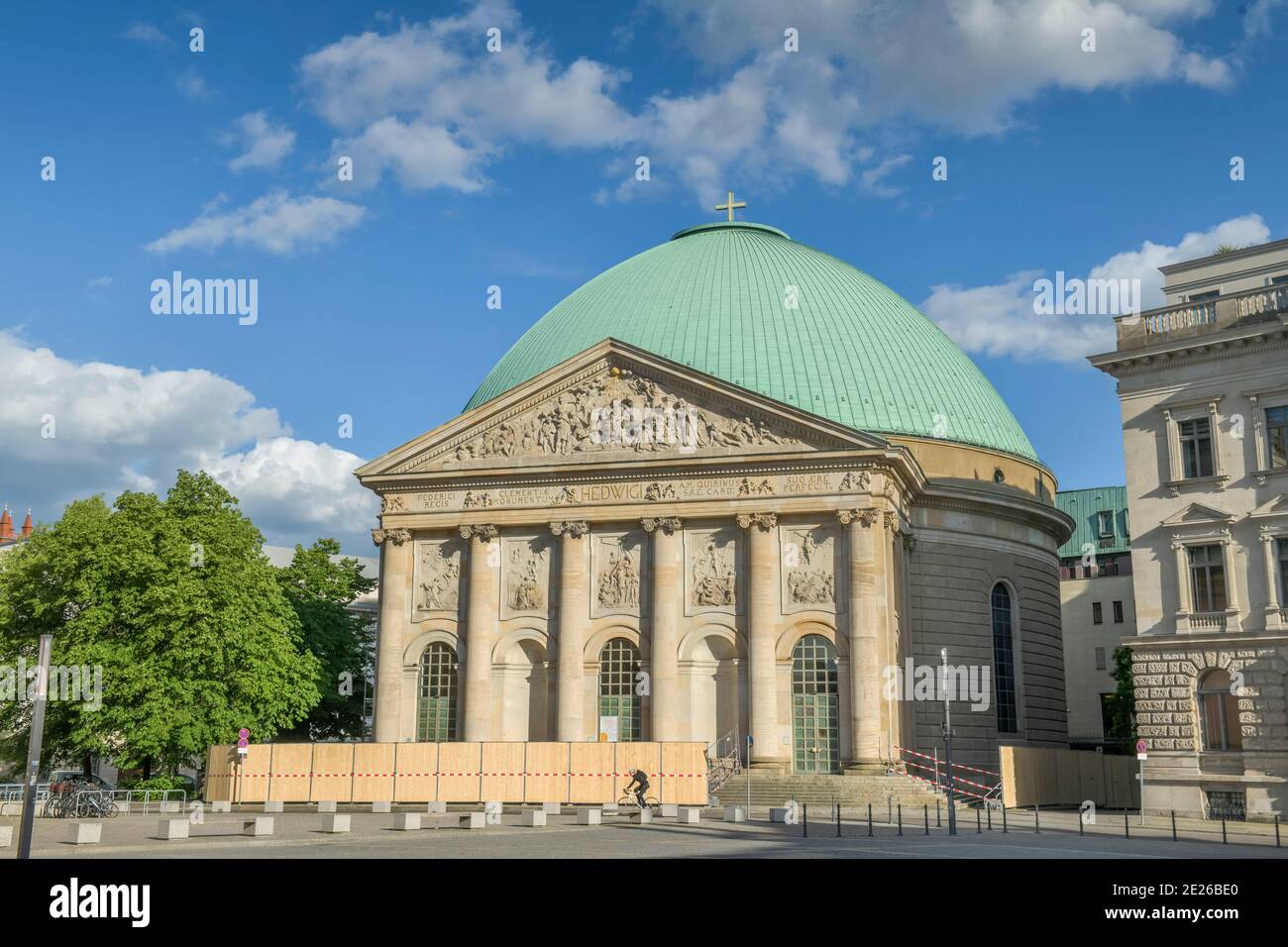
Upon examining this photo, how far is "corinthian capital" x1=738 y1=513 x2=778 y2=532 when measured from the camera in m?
51.1

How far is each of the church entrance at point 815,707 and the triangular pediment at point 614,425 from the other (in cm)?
779

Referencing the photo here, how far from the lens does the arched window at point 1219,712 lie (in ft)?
133

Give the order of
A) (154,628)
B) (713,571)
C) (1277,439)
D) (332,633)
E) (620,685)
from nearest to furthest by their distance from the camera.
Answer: (1277,439) → (154,628) → (713,571) → (620,685) → (332,633)

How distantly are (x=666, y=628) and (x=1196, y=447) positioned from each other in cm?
2040

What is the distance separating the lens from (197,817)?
3888 centimetres

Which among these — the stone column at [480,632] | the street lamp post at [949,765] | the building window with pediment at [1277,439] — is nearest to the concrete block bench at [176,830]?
the street lamp post at [949,765]

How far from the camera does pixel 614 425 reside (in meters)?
53.9

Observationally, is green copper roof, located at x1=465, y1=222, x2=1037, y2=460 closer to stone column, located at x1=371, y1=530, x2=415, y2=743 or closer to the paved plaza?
stone column, located at x1=371, y1=530, x2=415, y2=743

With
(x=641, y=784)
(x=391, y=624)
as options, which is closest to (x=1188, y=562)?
(x=641, y=784)

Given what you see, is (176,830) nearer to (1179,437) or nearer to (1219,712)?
(1219,712)

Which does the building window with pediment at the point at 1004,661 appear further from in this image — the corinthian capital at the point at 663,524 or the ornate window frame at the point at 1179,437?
the ornate window frame at the point at 1179,437
